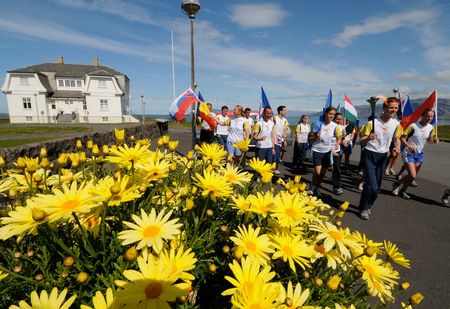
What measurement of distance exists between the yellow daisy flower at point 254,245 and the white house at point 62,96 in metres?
37.9

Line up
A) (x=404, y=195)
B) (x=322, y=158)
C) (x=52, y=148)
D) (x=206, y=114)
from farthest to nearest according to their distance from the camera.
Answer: (x=206, y=114) → (x=404, y=195) → (x=322, y=158) → (x=52, y=148)

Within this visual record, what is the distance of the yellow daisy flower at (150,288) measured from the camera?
0.80m

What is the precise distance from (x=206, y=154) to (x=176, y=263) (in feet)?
3.36

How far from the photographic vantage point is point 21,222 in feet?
3.22

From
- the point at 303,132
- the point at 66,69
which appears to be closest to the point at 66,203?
the point at 303,132

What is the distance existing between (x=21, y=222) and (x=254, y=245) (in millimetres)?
996

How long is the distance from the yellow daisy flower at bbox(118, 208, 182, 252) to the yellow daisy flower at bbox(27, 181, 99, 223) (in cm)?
17

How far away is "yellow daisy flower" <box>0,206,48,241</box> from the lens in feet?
2.91

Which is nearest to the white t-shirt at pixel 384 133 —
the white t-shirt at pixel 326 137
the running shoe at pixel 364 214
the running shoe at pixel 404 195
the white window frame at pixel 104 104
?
the white t-shirt at pixel 326 137

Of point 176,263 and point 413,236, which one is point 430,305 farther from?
point 176,263

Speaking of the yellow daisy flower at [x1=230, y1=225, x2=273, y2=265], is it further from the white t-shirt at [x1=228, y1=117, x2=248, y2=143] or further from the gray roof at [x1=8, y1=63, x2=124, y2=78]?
the gray roof at [x1=8, y1=63, x2=124, y2=78]

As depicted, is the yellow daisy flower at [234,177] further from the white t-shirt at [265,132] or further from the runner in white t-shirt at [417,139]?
the runner in white t-shirt at [417,139]

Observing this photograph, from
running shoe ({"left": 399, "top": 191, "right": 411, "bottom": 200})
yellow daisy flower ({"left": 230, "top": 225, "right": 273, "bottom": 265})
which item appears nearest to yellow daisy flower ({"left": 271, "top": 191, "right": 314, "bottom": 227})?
yellow daisy flower ({"left": 230, "top": 225, "right": 273, "bottom": 265})

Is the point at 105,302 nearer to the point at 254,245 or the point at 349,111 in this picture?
the point at 254,245
